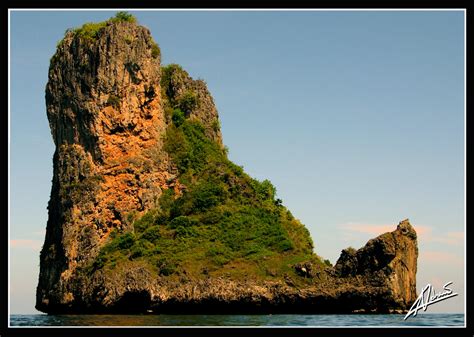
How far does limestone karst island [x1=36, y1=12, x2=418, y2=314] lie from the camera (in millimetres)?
58750

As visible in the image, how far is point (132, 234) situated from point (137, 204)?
133 inches

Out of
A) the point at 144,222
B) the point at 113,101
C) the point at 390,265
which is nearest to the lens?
the point at 390,265

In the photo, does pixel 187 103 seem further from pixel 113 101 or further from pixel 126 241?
pixel 126 241

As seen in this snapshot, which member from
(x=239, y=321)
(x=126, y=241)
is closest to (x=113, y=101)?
(x=126, y=241)

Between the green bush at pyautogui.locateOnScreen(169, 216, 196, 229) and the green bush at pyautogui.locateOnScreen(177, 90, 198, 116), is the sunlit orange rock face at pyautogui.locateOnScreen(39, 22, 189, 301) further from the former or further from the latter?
the green bush at pyautogui.locateOnScreen(177, 90, 198, 116)

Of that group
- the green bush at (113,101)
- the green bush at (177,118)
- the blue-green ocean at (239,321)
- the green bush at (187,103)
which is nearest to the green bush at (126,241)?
the blue-green ocean at (239,321)

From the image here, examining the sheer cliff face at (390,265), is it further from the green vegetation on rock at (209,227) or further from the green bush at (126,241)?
the green bush at (126,241)

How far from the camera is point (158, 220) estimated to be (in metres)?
68.0

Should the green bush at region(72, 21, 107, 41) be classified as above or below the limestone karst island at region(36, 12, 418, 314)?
above

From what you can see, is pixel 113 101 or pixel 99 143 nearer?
pixel 99 143

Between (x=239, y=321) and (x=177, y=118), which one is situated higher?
(x=177, y=118)

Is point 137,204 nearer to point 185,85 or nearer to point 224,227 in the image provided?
point 224,227

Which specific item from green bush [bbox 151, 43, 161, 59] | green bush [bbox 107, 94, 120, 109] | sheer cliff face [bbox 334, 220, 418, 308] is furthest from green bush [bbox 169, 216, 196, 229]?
green bush [bbox 151, 43, 161, 59]

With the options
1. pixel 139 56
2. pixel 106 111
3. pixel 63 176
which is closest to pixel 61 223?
pixel 63 176
